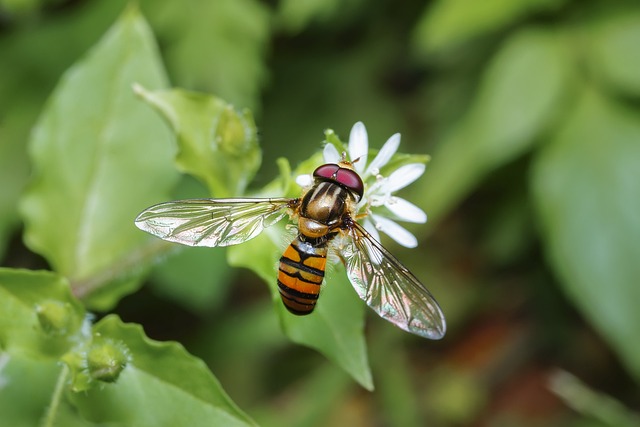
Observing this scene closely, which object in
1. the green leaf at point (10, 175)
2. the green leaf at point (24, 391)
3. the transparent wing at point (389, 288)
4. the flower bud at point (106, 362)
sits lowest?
the green leaf at point (10, 175)

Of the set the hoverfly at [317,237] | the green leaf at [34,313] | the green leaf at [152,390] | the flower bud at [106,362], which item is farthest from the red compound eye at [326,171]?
the green leaf at [34,313]

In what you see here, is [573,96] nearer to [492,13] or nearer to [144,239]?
[492,13]

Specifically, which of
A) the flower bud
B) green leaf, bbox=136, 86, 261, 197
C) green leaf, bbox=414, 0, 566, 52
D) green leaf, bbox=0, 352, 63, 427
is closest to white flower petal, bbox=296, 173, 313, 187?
green leaf, bbox=136, 86, 261, 197

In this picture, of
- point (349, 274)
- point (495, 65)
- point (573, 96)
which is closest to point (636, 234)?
point (573, 96)

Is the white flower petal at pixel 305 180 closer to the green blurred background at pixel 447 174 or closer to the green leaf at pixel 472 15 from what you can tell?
the green blurred background at pixel 447 174

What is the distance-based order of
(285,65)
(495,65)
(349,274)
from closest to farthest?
1. (349,274)
2. (495,65)
3. (285,65)

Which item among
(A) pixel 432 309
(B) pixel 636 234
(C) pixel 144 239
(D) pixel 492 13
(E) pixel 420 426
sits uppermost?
(D) pixel 492 13
